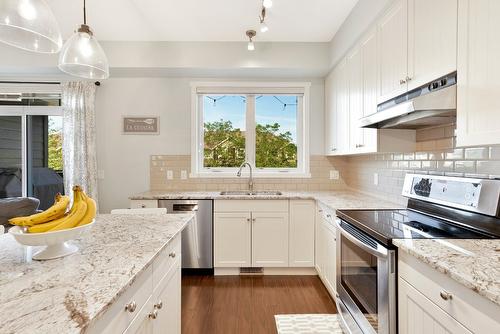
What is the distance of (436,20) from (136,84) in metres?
3.16

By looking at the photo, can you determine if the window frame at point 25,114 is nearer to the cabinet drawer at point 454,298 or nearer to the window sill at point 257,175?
the window sill at point 257,175

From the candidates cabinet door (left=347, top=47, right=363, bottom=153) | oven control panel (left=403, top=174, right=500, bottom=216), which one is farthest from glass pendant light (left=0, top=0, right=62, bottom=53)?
oven control panel (left=403, top=174, right=500, bottom=216)

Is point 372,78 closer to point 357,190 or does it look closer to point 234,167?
point 357,190

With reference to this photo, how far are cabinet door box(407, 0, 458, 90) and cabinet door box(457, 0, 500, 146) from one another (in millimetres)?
55

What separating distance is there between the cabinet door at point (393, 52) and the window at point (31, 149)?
12.3ft

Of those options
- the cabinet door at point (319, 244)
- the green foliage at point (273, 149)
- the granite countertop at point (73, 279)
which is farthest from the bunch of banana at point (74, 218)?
the green foliage at point (273, 149)

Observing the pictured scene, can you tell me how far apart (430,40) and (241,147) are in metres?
2.38

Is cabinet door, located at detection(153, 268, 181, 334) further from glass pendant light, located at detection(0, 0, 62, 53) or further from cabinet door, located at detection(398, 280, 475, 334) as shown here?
glass pendant light, located at detection(0, 0, 62, 53)

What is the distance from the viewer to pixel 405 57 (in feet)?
5.26

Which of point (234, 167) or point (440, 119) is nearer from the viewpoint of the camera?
point (440, 119)

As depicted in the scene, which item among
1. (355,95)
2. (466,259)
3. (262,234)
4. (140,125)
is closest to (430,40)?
(355,95)

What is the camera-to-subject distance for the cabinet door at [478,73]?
1.03 m

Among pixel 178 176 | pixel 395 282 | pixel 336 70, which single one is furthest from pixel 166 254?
pixel 336 70

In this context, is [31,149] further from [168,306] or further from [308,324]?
[308,324]
